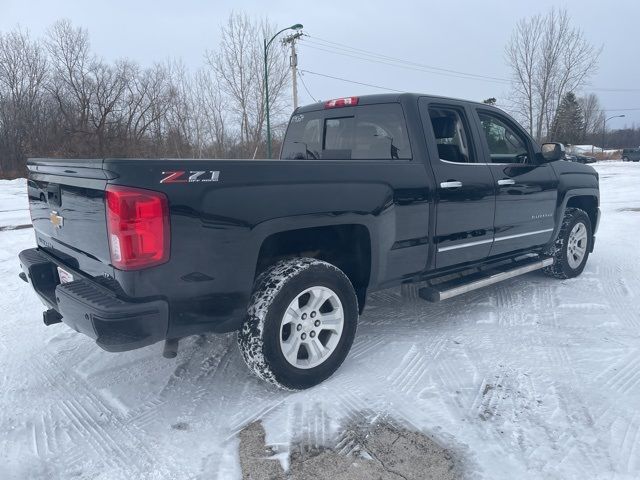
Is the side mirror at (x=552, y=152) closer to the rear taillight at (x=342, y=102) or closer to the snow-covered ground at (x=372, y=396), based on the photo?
the snow-covered ground at (x=372, y=396)

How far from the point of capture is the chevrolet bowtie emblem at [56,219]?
3050mm

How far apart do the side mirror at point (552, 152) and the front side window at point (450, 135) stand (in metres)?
1.12

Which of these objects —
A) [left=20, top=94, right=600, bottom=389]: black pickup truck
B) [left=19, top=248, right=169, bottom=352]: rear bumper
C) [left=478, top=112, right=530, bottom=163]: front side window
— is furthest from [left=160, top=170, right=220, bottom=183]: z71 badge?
[left=478, top=112, right=530, bottom=163]: front side window

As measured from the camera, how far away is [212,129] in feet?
103

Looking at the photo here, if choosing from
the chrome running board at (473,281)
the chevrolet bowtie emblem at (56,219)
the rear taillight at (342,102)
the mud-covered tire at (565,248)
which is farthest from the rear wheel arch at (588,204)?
the chevrolet bowtie emblem at (56,219)

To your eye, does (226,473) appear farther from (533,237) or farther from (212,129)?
(212,129)

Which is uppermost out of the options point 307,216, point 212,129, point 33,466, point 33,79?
point 33,79

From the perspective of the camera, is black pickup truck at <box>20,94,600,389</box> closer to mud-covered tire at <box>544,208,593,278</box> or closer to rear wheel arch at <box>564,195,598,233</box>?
mud-covered tire at <box>544,208,593,278</box>

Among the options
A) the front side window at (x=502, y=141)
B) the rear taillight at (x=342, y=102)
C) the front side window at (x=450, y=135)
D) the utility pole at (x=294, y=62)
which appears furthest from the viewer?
the utility pole at (x=294, y=62)

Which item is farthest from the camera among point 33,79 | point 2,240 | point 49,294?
point 33,79

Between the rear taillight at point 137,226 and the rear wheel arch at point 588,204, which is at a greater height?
the rear taillight at point 137,226

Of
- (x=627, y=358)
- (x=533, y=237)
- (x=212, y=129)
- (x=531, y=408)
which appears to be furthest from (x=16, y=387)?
(x=212, y=129)

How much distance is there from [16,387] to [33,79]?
39526 mm

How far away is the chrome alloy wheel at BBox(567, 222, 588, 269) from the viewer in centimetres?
555
